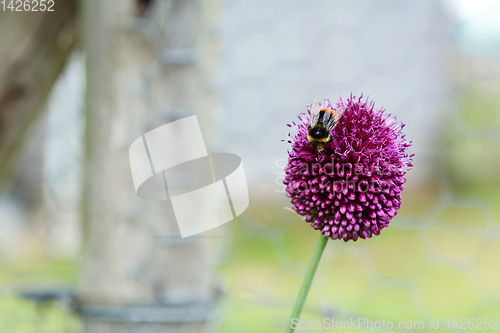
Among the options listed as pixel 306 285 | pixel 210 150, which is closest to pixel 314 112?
pixel 306 285

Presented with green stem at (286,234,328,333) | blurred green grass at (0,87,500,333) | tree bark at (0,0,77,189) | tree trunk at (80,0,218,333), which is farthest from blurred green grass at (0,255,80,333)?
green stem at (286,234,328,333)

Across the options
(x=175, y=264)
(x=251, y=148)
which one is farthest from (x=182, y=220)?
(x=251, y=148)

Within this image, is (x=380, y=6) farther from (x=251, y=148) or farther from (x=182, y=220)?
(x=182, y=220)

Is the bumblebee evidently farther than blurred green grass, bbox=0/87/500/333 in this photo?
No

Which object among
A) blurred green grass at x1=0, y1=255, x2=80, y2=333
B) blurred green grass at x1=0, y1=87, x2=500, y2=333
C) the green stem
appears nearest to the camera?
the green stem

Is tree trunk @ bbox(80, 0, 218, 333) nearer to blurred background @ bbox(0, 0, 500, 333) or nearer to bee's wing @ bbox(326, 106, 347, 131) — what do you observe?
blurred background @ bbox(0, 0, 500, 333)

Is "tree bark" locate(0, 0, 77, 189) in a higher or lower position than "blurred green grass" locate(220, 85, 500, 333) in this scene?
higher

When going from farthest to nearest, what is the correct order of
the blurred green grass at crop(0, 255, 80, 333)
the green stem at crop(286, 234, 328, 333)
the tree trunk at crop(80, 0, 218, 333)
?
the blurred green grass at crop(0, 255, 80, 333), the tree trunk at crop(80, 0, 218, 333), the green stem at crop(286, 234, 328, 333)
